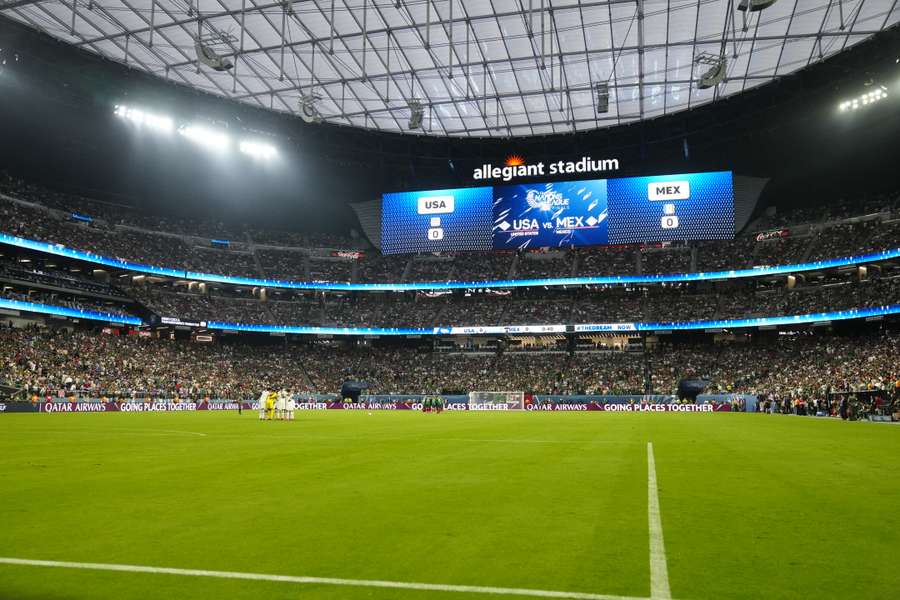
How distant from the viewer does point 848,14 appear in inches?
1565

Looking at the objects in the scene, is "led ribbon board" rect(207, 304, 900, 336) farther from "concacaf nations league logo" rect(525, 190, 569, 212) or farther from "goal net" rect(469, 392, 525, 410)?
"concacaf nations league logo" rect(525, 190, 569, 212)

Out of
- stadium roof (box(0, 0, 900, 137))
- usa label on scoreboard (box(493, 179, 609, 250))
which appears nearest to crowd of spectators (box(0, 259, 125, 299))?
stadium roof (box(0, 0, 900, 137))

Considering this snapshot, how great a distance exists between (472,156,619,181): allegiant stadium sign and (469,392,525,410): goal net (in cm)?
2139

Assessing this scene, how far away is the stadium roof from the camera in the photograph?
39.9m

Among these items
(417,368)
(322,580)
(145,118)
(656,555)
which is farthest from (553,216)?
(322,580)

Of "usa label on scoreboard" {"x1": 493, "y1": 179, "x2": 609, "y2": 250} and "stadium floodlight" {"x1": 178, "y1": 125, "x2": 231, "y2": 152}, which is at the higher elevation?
"stadium floodlight" {"x1": 178, "y1": 125, "x2": 231, "y2": 152}

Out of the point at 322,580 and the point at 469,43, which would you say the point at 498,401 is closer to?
the point at 469,43

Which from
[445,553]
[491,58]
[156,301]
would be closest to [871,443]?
[445,553]

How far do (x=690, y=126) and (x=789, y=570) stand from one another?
61072 mm

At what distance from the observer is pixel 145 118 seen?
181 ft

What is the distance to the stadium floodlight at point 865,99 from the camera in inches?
1962

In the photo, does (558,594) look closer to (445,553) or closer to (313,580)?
(445,553)

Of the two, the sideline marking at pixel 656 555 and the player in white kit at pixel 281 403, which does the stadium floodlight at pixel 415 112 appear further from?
the sideline marking at pixel 656 555

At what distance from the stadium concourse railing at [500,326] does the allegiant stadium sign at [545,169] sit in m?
16.1
